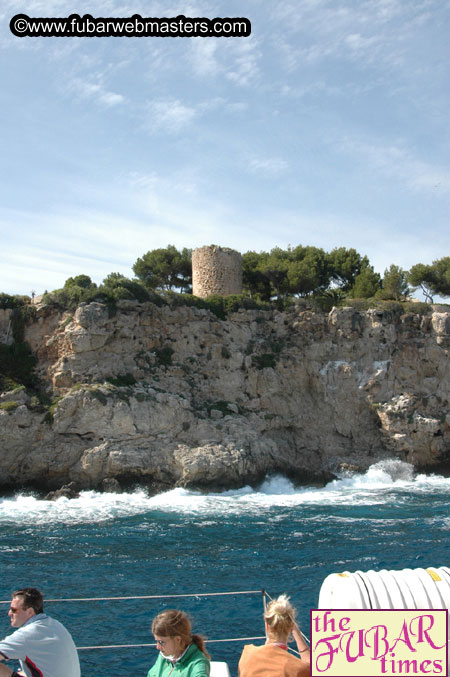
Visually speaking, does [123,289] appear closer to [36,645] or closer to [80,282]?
[80,282]

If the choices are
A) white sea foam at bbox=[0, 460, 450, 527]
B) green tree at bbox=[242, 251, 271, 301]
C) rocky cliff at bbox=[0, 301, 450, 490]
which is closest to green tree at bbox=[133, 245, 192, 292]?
green tree at bbox=[242, 251, 271, 301]

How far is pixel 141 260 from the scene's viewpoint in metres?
45.6

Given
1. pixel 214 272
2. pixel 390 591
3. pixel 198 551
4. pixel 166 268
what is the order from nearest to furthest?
1. pixel 390 591
2. pixel 198 551
3. pixel 214 272
4. pixel 166 268

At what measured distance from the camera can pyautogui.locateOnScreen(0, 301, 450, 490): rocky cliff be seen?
27.4 m

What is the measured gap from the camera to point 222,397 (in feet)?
107

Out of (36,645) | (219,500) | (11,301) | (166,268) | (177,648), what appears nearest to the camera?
(177,648)

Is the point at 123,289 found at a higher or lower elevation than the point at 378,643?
higher

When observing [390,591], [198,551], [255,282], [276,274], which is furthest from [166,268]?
[390,591]

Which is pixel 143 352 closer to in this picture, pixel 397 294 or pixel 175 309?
pixel 175 309

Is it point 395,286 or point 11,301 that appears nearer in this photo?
point 11,301

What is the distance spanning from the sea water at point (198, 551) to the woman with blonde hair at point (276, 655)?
21.4ft

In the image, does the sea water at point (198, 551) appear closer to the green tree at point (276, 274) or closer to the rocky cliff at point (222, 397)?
the rocky cliff at point (222, 397)

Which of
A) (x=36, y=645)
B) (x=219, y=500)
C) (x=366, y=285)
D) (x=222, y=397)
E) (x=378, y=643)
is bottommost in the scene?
(x=219, y=500)

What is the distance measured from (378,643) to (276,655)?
78cm
